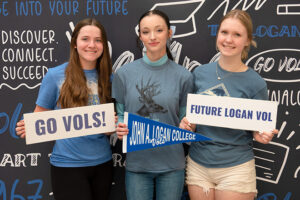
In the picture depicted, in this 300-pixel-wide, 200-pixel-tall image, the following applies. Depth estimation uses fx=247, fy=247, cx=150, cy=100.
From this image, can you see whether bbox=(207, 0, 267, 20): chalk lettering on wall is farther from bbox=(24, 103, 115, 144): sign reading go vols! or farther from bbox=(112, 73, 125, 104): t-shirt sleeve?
bbox=(24, 103, 115, 144): sign reading go vols!

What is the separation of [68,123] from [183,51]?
3.42ft

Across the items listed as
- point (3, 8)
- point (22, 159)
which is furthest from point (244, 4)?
point (22, 159)

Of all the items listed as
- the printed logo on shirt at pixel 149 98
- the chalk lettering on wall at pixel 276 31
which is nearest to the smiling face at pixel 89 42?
the printed logo on shirt at pixel 149 98

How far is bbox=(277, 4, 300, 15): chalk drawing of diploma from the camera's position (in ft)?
6.17

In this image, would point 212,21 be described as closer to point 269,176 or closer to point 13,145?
point 269,176

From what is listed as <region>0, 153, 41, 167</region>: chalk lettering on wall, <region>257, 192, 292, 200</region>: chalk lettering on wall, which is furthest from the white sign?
<region>0, 153, 41, 167</region>: chalk lettering on wall

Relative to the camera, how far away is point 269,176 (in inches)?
78.6

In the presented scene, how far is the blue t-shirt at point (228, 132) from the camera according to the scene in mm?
1438

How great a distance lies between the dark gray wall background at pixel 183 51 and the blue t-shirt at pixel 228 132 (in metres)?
0.51

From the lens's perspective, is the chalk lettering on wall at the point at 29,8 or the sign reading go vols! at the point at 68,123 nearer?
the sign reading go vols! at the point at 68,123

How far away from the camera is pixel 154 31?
1.47 m

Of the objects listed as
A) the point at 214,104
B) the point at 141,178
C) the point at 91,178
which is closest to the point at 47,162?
the point at 91,178

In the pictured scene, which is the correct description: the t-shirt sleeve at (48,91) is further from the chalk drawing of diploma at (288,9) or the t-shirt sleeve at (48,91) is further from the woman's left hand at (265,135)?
the chalk drawing of diploma at (288,9)

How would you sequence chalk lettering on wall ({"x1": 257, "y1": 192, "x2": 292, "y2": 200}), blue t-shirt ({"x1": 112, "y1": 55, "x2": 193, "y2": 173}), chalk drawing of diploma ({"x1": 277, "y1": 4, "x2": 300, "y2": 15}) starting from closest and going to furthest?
blue t-shirt ({"x1": 112, "y1": 55, "x2": 193, "y2": 173}) < chalk drawing of diploma ({"x1": 277, "y1": 4, "x2": 300, "y2": 15}) < chalk lettering on wall ({"x1": 257, "y1": 192, "x2": 292, "y2": 200})
